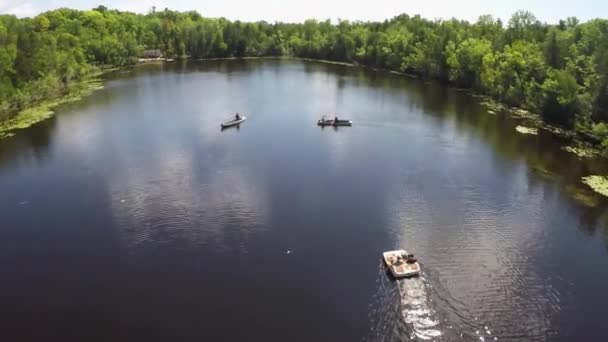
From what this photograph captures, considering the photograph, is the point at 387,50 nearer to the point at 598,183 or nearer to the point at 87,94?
the point at 87,94

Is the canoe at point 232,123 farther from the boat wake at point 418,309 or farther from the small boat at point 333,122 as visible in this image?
the boat wake at point 418,309

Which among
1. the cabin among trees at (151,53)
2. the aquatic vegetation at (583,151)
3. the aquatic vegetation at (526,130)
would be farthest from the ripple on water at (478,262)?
the cabin among trees at (151,53)

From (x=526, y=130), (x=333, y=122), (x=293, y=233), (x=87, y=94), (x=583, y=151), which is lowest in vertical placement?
(x=293, y=233)

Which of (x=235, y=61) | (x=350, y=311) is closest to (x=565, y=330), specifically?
(x=350, y=311)

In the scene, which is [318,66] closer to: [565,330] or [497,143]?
[497,143]

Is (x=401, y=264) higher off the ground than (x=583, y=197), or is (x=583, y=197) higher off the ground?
(x=583, y=197)

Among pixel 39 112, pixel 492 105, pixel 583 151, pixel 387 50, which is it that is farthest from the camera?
pixel 387 50

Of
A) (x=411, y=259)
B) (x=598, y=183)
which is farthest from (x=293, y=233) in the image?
(x=598, y=183)
